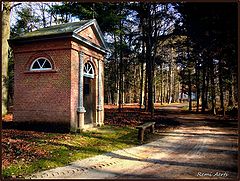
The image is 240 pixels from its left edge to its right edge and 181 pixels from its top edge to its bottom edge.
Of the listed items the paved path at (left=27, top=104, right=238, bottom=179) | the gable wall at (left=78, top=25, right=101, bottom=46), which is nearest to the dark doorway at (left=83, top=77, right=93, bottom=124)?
the gable wall at (left=78, top=25, right=101, bottom=46)

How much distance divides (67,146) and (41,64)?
6117 mm

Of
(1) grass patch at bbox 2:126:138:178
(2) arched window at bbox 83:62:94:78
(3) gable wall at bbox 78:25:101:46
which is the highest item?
(3) gable wall at bbox 78:25:101:46

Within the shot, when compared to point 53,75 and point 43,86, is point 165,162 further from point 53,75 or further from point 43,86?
point 43,86

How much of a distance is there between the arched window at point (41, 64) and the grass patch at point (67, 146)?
4.18m

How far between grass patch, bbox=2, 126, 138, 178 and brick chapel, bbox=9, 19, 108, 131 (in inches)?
65.4

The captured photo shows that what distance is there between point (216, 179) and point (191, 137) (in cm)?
693

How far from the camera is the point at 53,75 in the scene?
552 inches

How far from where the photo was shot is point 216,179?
678 cm

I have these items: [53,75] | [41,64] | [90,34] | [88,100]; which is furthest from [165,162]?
[90,34]

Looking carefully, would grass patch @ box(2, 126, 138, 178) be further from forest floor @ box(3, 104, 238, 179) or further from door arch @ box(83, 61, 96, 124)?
door arch @ box(83, 61, 96, 124)

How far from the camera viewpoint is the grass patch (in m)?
7.41

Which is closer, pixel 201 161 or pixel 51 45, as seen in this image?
pixel 201 161

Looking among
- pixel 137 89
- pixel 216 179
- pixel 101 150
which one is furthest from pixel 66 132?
pixel 137 89

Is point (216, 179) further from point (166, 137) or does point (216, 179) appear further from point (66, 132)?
Answer: point (66, 132)
